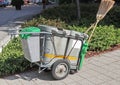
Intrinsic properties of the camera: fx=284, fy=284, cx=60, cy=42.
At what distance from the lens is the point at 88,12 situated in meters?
13.1

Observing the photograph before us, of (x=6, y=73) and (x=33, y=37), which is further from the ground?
(x=33, y=37)

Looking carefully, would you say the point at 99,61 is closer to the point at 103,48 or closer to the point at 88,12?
the point at 103,48

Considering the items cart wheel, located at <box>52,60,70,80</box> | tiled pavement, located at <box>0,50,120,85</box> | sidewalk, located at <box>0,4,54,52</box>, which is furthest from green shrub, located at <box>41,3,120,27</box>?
cart wheel, located at <box>52,60,70,80</box>

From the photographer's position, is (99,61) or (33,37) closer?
(33,37)

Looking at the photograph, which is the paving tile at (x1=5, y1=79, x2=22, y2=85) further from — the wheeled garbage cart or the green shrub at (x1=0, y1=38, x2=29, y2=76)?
the wheeled garbage cart

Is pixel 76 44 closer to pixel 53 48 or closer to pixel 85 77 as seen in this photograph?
pixel 53 48

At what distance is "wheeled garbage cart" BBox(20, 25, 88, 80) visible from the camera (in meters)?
5.14

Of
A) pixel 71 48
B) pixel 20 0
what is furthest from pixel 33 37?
pixel 20 0

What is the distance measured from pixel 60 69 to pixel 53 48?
17.5 inches

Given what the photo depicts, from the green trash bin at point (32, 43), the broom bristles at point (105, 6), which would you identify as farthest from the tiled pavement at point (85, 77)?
the broom bristles at point (105, 6)

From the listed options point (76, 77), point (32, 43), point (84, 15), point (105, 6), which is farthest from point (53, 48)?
point (84, 15)

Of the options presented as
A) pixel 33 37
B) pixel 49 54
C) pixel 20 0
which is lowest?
pixel 20 0

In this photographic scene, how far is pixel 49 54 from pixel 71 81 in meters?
0.67

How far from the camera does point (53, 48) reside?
5305 millimetres
